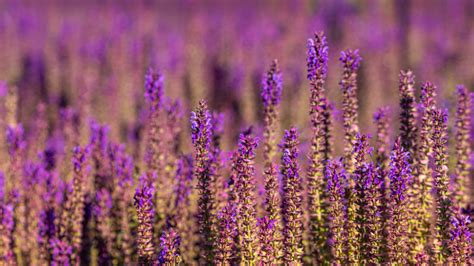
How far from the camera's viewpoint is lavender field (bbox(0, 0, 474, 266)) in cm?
205

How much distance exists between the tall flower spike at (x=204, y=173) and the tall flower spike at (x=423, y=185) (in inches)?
28.2

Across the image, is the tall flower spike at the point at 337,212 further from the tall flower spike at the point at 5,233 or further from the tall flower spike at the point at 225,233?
the tall flower spike at the point at 5,233

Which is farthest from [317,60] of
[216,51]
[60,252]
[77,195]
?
[216,51]

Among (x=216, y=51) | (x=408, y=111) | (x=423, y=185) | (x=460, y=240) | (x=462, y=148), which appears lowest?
(x=460, y=240)

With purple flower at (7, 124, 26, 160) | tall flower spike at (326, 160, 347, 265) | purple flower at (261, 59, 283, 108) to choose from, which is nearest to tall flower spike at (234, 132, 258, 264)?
tall flower spike at (326, 160, 347, 265)

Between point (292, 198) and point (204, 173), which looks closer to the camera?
→ point (292, 198)

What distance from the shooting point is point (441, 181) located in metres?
A: 2.13

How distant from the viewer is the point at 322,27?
22.9 ft

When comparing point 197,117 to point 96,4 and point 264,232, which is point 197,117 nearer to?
point 264,232

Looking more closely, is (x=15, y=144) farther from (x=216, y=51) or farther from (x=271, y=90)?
(x=216, y=51)

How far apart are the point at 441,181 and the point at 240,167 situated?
69 cm

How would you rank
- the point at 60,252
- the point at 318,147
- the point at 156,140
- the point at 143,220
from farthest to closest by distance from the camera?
the point at 156,140 → the point at 60,252 → the point at 318,147 → the point at 143,220

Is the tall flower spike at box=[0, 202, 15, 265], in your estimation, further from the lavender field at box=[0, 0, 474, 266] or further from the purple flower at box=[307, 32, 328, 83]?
the purple flower at box=[307, 32, 328, 83]

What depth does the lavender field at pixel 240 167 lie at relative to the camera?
205cm
